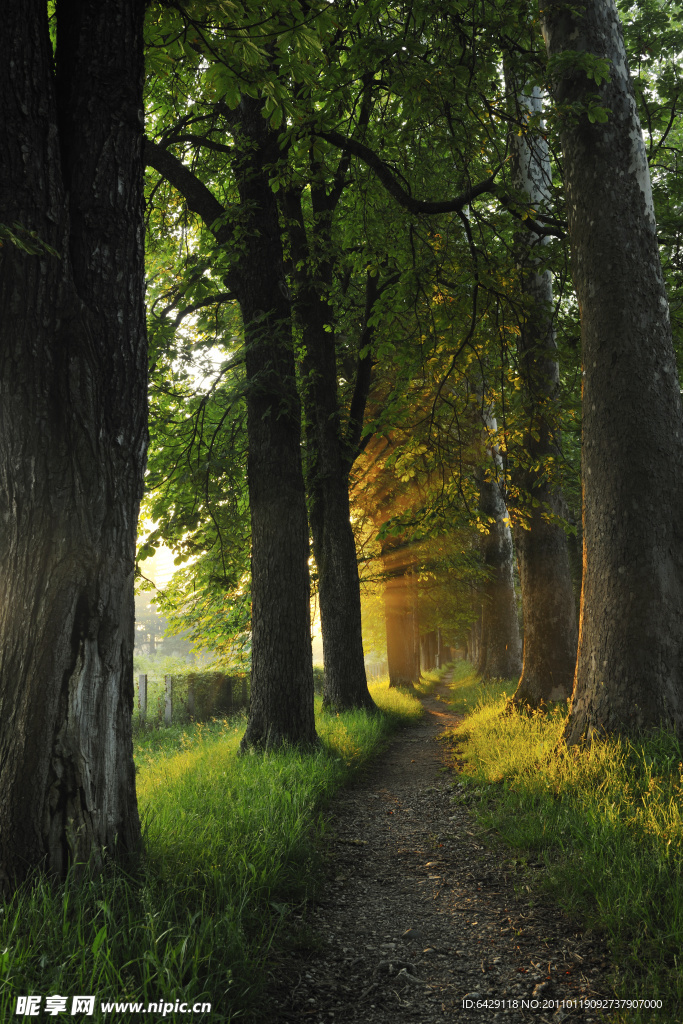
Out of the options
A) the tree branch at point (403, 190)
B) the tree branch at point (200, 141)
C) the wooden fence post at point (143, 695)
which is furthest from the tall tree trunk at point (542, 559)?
the wooden fence post at point (143, 695)

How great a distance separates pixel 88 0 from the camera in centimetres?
322

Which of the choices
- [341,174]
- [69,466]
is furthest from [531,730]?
[341,174]

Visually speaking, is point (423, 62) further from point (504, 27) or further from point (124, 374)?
point (124, 374)

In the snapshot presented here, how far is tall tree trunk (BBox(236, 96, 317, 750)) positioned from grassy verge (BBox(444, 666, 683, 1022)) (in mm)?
2258

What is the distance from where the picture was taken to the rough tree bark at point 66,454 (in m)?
2.80

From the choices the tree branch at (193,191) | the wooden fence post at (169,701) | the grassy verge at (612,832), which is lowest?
the wooden fence post at (169,701)

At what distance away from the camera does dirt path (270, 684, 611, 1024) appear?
2574 millimetres

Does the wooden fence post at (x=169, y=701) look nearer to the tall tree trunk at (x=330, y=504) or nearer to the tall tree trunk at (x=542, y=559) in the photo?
the tall tree trunk at (x=330, y=504)

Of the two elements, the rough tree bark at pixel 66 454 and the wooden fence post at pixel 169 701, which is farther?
the wooden fence post at pixel 169 701

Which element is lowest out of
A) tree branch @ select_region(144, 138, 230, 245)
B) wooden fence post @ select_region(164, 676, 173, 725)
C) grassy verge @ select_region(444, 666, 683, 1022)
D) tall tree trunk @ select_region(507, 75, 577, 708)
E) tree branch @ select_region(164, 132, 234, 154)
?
wooden fence post @ select_region(164, 676, 173, 725)

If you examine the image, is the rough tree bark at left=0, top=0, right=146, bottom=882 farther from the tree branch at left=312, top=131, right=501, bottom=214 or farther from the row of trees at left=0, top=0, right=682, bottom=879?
the tree branch at left=312, top=131, right=501, bottom=214

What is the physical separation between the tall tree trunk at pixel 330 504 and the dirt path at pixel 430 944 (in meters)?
5.10

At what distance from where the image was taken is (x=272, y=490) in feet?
22.7

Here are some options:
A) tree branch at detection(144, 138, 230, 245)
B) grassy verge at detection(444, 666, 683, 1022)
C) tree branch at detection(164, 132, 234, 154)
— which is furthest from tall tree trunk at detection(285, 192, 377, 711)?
grassy verge at detection(444, 666, 683, 1022)
